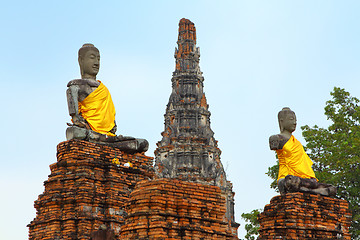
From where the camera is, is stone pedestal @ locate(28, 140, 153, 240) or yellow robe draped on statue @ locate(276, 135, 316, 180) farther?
yellow robe draped on statue @ locate(276, 135, 316, 180)

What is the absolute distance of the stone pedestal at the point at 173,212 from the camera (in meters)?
13.0

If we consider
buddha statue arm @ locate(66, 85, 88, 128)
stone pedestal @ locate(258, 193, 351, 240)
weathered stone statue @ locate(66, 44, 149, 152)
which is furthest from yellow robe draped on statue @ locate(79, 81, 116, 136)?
stone pedestal @ locate(258, 193, 351, 240)

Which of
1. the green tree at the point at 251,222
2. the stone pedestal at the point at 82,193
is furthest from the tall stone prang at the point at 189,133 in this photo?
the stone pedestal at the point at 82,193

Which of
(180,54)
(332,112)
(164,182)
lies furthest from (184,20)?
(164,182)

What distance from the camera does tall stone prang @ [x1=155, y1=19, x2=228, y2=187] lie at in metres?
55.1

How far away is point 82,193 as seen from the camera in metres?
16.7

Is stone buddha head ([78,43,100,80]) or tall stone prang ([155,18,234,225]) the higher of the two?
tall stone prang ([155,18,234,225])

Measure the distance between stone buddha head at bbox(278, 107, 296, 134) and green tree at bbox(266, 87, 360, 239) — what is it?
8997mm

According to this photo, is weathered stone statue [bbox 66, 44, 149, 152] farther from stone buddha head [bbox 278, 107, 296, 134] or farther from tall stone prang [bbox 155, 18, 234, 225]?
tall stone prang [bbox 155, 18, 234, 225]

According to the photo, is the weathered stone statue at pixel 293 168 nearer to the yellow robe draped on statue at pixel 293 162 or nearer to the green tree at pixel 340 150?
the yellow robe draped on statue at pixel 293 162

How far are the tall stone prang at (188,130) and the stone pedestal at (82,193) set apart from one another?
1411 inches

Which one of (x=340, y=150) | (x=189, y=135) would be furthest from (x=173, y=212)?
(x=189, y=135)

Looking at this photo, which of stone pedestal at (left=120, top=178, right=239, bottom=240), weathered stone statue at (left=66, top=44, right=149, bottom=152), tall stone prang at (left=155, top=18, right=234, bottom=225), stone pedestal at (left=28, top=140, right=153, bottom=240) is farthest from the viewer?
tall stone prang at (left=155, top=18, right=234, bottom=225)

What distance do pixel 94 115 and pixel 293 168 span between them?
5.30 m
